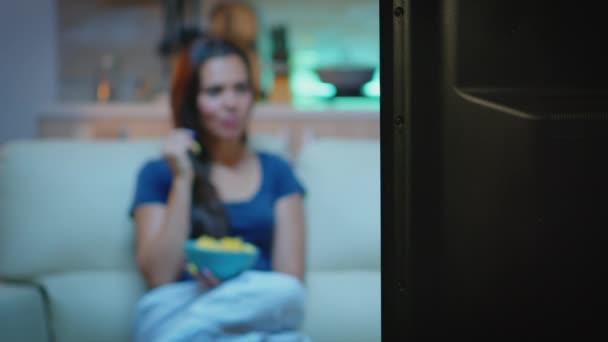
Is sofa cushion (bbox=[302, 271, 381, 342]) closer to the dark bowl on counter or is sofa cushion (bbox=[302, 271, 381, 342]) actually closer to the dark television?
the dark bowl on counter

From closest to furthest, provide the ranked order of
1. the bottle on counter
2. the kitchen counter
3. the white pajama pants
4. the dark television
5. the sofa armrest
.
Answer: the dark television
the white pajama pants
the sofa armrest
the kitchen counter
the bottle on counter

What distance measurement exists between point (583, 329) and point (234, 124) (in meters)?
1.31

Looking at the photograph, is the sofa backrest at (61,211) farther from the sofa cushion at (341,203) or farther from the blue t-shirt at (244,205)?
the sofa cushion at (341,203)

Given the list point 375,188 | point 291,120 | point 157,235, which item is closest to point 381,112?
point 157,235

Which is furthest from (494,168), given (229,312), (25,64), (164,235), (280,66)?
(25,64)

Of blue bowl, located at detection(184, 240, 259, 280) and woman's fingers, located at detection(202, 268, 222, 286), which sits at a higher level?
blue bowl, located at detection(184, 240, 259, 280)

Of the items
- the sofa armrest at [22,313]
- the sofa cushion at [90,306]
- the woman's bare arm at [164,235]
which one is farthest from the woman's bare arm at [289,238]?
the sofa armrest at [22,313]

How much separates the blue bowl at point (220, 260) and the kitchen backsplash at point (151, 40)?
1.70 metres

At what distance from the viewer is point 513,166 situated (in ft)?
1.74

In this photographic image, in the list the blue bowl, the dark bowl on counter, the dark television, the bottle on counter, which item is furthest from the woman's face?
the dark television

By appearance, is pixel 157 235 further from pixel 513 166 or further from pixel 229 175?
pixel 513 166

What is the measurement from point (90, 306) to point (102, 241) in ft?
0.52

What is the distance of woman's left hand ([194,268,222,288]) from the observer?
4.84 feet

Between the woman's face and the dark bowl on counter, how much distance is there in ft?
2.88
